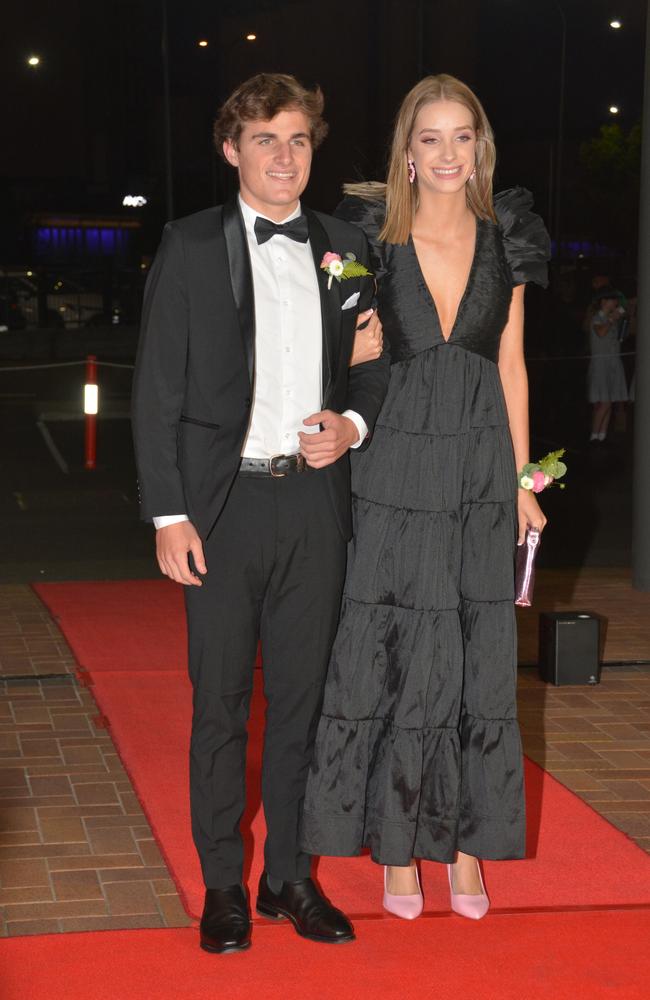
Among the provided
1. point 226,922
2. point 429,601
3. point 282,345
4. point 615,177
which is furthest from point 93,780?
point 615,177

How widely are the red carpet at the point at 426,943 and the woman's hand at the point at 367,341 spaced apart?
4.62 feet

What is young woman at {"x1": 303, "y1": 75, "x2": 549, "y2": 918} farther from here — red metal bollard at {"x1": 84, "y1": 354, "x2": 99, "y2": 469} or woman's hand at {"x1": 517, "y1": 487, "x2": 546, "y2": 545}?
red metal bollard at {"x1": 84, "y1": 354, "x2": 99, "y2": 469}

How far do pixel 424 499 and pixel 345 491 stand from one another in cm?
22

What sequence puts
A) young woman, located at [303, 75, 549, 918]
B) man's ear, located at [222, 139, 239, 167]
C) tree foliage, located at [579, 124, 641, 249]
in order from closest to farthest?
1. man's ear, located at [222, 139, 239, 167]
2. young woman, located at [303, 75, 549, 918]
3. tree foliage, located at [579, 124, 641, 249]

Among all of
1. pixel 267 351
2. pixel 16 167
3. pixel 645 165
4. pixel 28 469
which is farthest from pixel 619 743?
pixel 16 167

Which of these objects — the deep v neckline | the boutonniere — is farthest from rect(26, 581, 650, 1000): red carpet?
the boutonniere

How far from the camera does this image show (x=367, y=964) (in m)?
3.23

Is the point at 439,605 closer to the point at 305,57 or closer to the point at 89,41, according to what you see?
the point at 305,57

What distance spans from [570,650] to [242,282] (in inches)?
128

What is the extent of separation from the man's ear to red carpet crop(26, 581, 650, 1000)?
186 cm

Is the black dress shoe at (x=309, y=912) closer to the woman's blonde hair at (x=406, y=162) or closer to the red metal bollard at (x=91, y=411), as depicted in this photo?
the woman's blonde hair at (x=406, y=162)

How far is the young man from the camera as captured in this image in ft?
10.2

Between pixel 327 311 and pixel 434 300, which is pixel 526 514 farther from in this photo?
pixel 327 311

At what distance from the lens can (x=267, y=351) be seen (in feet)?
10.3
